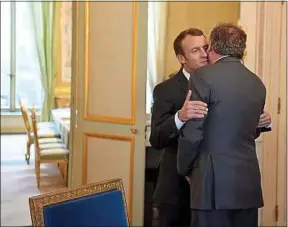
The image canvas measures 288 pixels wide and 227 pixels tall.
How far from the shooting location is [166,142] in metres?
2.32

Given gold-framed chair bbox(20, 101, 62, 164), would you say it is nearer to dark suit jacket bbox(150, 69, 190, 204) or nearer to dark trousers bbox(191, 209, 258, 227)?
dark suit jacket bbox(150, 69, 190, 204)

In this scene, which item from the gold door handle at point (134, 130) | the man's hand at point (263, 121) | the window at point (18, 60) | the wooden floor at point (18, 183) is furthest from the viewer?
the window at point (18, 60)

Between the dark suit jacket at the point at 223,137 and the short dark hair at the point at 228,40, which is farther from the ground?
the short dark hair at the point at 228,40

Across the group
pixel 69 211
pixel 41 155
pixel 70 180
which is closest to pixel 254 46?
pixel 70 180

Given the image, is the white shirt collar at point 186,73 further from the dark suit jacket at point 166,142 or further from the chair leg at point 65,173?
the chair leg at point 65,173

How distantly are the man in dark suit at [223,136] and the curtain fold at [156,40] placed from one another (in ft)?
5.05

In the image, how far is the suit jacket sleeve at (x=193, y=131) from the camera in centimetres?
198

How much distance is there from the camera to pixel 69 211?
1.59 m

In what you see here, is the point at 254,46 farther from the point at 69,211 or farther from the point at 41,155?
the point at 41,155

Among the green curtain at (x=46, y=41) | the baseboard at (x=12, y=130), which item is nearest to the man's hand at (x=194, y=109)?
the green curtain at (x=46, y=41)

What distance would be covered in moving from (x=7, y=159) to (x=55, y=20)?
2.77 meters

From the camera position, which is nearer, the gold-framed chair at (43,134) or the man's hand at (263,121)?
the man's hand at (263,121)

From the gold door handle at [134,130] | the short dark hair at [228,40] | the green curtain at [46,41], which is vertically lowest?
the gold door handle at [134,130]

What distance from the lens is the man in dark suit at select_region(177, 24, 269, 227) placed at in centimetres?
201
